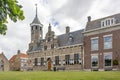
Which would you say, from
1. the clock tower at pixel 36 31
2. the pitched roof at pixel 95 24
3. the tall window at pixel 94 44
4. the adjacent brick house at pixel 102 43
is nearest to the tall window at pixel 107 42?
the adjacent brick house at pixel 102 43

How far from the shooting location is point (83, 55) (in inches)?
1662

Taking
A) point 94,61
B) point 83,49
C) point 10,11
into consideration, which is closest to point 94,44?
point 83,49

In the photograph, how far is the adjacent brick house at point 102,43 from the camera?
37.0m

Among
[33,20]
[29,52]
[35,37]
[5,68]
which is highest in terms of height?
[33,20]

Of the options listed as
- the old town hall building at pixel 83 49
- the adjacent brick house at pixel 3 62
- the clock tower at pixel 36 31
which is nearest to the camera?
the old town hall building at pixel 83 49

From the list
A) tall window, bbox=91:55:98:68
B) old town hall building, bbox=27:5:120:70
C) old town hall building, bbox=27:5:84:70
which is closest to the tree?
old town hall building, bbox=27:5:120:70

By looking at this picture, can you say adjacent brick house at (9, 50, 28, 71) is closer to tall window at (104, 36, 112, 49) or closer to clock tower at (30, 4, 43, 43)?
clock tower at (30, 4, 43, 43)

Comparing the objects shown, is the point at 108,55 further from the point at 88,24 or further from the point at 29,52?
the point at 29,52

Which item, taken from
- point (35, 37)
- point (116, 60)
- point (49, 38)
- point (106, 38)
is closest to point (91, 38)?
point (106, 38)

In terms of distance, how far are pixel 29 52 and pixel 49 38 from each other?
9336 mm

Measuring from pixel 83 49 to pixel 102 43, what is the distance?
4.60 m

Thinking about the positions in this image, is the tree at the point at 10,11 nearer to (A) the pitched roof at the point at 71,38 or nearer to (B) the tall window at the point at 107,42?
(B) the tall window at the point at 107,42

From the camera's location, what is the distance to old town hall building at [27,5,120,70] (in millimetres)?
37438

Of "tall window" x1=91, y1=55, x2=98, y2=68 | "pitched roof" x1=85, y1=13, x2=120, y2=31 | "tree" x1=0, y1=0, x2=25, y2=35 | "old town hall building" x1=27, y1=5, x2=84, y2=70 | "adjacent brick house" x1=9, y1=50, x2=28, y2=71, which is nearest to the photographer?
"tree" x1=0, y1=0, x2=25, y2=35
